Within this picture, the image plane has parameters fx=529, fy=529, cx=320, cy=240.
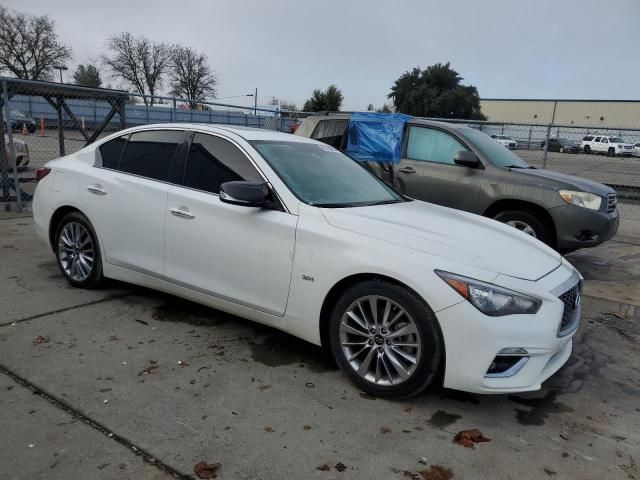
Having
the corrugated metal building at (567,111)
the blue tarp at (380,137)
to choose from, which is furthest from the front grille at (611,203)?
the corrugated metal building at (567,111)

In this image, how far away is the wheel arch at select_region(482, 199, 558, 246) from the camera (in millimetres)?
6387

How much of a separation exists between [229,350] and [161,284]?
2.85 feet

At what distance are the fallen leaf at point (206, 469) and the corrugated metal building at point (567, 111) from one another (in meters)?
57.4

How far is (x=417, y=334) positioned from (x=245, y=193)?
4.67 feet

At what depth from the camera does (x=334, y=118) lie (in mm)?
7996

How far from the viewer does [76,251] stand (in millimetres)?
4824

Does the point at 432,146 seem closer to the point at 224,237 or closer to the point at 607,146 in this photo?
the point at 224,237

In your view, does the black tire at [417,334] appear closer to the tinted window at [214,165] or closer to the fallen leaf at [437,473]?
the fallen leaf at [437,473]

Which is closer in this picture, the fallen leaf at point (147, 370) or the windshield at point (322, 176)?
the fallen leaf at point (147, 370)

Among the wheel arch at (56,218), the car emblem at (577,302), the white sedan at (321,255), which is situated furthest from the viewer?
the wheel arch at (56,218)

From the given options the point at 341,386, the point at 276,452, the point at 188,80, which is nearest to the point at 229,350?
the point at 341,386

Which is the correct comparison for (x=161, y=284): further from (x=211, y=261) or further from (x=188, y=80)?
(x=188, y=80)

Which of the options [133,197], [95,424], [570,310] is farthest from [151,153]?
[570,310]

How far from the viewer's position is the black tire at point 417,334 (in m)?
2.97
